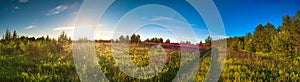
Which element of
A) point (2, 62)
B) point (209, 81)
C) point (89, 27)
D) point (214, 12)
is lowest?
point (209, 81)

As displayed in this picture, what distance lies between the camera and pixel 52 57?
893cm

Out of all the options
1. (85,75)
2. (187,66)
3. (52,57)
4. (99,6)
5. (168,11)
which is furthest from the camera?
(187,66)

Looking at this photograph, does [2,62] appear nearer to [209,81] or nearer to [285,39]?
[209,81]

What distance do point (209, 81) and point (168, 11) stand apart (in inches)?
99.7

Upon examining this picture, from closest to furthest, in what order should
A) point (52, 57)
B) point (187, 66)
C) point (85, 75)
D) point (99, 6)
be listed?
point (99, 6) < point (85, 75) < point (52, 57) < point (187, 66)

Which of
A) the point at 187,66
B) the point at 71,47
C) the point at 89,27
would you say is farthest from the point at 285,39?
the point at 89,27

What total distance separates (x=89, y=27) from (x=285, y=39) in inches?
1272

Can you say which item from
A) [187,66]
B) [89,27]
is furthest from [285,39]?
[89,27]

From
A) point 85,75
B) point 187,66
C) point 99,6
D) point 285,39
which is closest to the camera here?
point 99,6

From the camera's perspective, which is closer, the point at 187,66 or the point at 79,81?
the point at 79,81

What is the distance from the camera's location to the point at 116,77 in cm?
690

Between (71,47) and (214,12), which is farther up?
(214,12)

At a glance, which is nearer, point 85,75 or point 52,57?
point 85,75

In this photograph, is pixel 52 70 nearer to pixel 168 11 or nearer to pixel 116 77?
pixel 116 77
